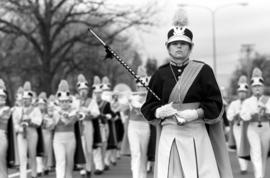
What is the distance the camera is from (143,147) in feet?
43.5

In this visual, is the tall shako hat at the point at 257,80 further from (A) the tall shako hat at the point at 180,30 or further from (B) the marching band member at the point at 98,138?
(A) the tall shako hat at the point at 180,30

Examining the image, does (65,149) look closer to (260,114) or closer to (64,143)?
(64,143)

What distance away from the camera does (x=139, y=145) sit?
13.3m

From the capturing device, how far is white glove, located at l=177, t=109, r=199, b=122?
22.3 ft

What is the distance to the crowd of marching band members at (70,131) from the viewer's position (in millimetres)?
12546

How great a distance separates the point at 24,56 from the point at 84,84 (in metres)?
23.3

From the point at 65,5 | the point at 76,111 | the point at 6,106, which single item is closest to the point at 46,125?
the point at 76,111

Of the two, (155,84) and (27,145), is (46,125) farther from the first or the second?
(155,84)

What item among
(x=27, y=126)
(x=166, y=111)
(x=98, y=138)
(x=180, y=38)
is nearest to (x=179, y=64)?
(x=180, y=38)

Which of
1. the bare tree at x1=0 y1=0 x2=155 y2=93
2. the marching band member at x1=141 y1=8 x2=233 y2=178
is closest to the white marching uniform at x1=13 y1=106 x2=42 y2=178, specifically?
the marching band member at x1=141 y1=8 x2=233 y2=178

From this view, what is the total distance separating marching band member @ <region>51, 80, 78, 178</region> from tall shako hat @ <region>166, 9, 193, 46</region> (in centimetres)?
625

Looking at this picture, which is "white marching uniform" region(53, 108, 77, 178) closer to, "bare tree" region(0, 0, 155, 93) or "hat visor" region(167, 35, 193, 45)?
"hat visor" region(167, 35, 193, 45)

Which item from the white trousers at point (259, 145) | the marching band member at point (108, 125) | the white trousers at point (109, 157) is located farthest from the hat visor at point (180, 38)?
the white trousers at point (109, 157)

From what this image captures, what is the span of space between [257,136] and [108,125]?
763cm
